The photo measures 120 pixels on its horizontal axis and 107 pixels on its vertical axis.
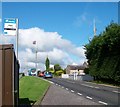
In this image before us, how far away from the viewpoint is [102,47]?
51.0m

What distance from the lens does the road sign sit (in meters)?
16.8

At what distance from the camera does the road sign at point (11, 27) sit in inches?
662

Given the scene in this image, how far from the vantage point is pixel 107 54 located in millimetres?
50562

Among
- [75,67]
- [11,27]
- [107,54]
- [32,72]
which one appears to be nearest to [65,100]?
[11,27]

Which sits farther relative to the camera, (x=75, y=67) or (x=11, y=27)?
(x=75, y=67)

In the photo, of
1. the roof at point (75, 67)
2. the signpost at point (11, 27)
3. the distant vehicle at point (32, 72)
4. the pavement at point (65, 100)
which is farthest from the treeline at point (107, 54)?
the roof at point (75, 67)

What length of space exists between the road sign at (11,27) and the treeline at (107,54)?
2702cm

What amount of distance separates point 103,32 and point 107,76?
616cm

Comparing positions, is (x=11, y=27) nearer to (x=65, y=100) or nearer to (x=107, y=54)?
(x=65, y=100)

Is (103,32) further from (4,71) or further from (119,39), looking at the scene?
(4,71)

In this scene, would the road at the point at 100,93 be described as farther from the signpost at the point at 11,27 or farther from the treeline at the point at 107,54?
the treeline at the point at 107,54

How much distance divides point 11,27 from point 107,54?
1357 inches

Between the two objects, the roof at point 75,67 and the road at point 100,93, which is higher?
the roof at point 75,67

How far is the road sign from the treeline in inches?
1064
